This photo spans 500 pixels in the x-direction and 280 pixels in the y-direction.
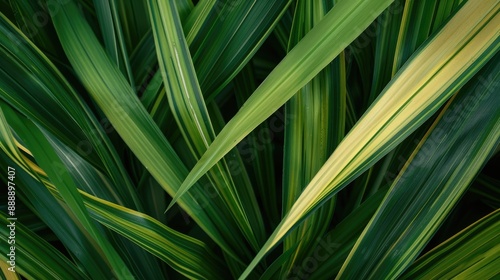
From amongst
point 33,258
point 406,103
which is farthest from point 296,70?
point 33,258

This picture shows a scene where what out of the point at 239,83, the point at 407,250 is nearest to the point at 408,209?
the point at 407,250

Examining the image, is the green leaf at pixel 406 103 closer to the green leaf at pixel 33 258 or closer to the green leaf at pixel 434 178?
the green leaf at pixel 434 178

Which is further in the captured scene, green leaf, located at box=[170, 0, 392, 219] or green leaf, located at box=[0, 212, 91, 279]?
green leaf, located at box=[0, 212, 91, 279]

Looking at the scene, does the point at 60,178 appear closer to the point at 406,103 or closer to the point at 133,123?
the point at 133,123

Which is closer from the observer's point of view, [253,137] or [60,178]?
[60,178]

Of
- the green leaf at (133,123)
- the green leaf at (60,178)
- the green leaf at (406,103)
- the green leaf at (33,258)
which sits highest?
the green leaf at (406,103)

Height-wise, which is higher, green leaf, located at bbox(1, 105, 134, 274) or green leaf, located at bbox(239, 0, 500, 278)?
green leaf, located at bbox(239, 0, 500, 278)

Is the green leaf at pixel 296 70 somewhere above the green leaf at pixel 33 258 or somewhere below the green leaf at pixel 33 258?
above

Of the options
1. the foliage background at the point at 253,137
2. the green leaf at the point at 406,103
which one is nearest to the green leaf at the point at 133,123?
the foliage background at the point at 253,137

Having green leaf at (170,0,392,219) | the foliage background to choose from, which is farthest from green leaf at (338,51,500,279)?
green leaf at (170,0,392,219)

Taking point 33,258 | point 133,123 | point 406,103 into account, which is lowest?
point 33,258

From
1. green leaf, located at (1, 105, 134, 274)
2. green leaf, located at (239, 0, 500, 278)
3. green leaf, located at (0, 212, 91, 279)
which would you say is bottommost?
green leaf, located at (0, 212, 91, 279)

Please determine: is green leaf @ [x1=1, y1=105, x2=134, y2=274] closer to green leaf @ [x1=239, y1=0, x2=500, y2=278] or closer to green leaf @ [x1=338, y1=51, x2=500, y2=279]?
green leaf @ [x1=239, y1=0, x2=500, y2=278]
